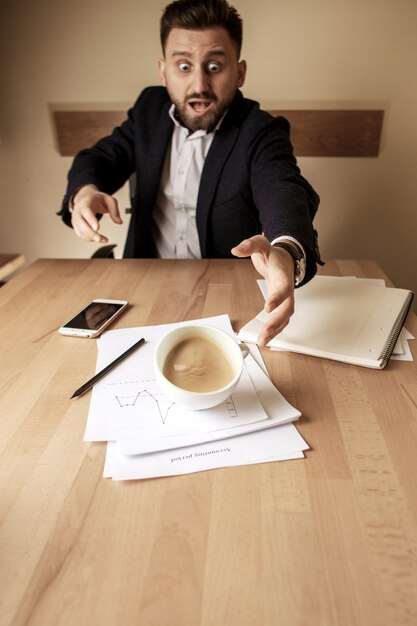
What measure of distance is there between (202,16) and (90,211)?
2.12ft

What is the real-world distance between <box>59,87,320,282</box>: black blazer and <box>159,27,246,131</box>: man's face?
6 centimetres

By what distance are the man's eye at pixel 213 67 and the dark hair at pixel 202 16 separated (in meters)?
0.09

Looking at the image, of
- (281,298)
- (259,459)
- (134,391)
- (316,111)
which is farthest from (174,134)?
(259,459)

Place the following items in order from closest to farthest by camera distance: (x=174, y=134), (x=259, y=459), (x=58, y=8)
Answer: (x=259, y=459), (x=174, y=134), (x=58, y=8)

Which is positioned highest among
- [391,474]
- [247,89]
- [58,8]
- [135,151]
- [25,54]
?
[58,8]

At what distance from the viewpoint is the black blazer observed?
1242 mm

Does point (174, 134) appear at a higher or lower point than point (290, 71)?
lower

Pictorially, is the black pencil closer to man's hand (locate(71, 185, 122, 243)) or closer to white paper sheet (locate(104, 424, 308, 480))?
white paper sheet (locate(104, 424, 308, 480))

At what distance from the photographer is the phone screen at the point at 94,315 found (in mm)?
830

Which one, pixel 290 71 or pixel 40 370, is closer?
pixel 40 370

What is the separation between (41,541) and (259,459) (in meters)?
0.25

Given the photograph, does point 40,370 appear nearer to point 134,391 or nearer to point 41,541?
point 134,391

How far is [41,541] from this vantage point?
17.3 inches

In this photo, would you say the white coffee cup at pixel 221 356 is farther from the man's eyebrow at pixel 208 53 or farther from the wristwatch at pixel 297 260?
the man's eyebrow at pixel 208 53
